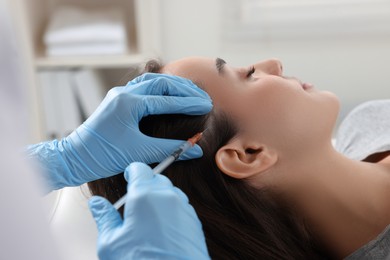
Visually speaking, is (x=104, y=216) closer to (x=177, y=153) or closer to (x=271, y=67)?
(x=177, y=153)

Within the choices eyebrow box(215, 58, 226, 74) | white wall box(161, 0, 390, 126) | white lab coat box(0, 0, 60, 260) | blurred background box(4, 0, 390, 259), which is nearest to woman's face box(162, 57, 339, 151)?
eyebrow box(215, 58, 226, 74)

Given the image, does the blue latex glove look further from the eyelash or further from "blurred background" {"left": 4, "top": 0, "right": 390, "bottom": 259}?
"blurred background" {"left": 4, "top": 0, "right": 390, "bottom": 259}

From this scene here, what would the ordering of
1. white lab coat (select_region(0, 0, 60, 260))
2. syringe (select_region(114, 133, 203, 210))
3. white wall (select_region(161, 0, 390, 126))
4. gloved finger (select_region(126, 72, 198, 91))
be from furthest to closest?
white wall (select_region(161, 0, 390, 126)) < gloved finger (select_region(126, 72, 198, 91)) < syringe (select_region(114, 133, 203, 210)) < white lab coat (select_region(0, 0, 60, 260))

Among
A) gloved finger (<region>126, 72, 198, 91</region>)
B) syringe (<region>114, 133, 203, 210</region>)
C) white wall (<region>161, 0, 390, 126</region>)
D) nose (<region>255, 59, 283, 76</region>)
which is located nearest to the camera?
syringe (<region>114, 133, 203, 210</region>)

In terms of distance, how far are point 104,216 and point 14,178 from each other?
347 millimetres

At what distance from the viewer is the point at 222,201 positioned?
0.99m

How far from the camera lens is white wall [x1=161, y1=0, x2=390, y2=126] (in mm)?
2176

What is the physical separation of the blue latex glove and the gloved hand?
215mm

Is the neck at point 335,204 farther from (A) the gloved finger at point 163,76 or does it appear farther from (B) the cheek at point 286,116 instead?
(A) the gloved finger at point 163,76

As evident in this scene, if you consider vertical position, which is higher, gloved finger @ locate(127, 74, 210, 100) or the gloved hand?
gloved finger @ locate(127, 74, 210, 100)

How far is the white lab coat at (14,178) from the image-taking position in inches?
16.7

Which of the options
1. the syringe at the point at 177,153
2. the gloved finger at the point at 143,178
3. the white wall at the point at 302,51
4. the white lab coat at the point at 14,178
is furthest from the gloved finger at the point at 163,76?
the white wall at the point at 302,51

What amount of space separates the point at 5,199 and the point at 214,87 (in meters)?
0.68

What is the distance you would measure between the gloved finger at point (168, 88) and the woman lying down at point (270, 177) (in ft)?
0.16
